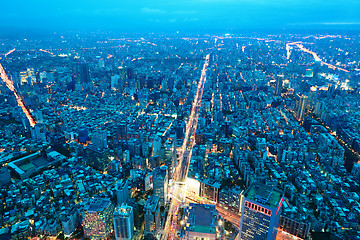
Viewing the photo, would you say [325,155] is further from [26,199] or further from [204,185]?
[26,199]

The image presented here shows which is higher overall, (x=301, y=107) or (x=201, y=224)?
(x=301, y=107)

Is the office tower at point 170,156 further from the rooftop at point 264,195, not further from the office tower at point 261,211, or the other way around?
the rooftop at point 264,195

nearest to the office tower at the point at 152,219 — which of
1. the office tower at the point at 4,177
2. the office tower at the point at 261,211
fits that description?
the office tower at the point at 261,211

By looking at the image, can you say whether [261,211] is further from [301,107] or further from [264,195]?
[301,107]

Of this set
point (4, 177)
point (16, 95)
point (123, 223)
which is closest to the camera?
point (123, 223)

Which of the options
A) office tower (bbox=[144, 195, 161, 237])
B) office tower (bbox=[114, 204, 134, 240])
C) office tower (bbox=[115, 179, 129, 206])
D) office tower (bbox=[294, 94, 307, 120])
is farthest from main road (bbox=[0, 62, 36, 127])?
office tower (bbox=[294, 94, 307, 120])

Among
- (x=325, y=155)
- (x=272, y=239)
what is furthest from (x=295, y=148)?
(x=272, y=239)

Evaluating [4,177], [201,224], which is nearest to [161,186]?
[201,224]
